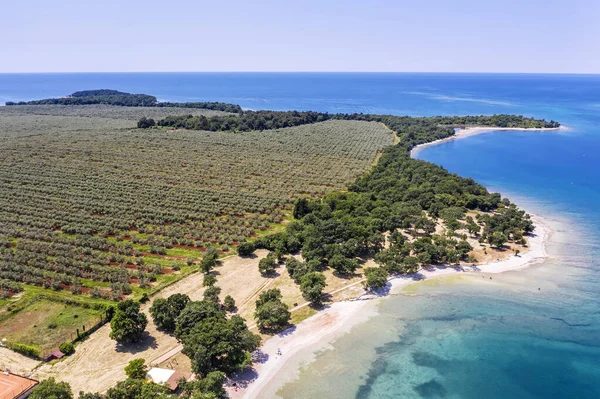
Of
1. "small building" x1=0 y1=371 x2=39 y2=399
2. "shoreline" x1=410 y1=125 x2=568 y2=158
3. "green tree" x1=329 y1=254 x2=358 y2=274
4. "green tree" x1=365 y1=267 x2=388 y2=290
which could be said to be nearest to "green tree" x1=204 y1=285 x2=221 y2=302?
"green tree" x1=329 y1=254 x2=358 y2=274

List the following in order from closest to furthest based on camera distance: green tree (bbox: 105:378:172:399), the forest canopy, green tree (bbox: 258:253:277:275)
A: 1. green tree (bbox: 105:378:172:399)
2. green tree (bbox: 258:253:277:275)
3. the forest canopy

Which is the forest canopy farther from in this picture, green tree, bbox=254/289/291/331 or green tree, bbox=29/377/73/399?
green tree, bbox=29/377/73/399

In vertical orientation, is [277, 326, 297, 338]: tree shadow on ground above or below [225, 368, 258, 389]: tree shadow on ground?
above

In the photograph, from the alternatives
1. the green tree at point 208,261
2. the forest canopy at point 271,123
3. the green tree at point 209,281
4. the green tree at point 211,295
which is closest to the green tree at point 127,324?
the green tree at point 211,295

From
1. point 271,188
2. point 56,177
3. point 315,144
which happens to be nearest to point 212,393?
point 271,188

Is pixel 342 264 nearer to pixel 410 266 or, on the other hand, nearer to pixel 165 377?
pixel 410 266

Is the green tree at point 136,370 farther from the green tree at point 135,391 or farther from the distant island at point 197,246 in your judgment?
the green tree at point 135,391
